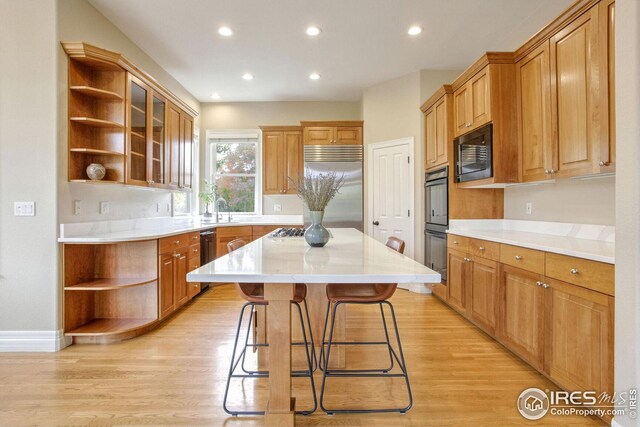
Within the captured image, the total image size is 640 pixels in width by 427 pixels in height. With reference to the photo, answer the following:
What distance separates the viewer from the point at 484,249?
2812mm

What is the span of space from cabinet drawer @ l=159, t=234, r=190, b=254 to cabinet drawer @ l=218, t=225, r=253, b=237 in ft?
3.84

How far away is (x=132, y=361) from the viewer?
241 centimetres

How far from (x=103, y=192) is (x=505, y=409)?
11.8 feet

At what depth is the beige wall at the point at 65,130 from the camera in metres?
2.62

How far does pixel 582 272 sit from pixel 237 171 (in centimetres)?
517

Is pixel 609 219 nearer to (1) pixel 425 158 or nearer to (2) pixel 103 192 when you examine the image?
(1) pixel 425 158

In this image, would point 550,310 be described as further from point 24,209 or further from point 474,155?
point 24,209

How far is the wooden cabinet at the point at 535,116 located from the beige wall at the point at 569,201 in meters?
0.25

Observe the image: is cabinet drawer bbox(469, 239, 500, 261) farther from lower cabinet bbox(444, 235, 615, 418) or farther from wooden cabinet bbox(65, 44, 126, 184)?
wooden cabinet bbox(65, 44, 126, 184)

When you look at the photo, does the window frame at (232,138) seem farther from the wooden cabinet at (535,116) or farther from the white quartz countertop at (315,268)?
the wooden cabinet at (535,116)

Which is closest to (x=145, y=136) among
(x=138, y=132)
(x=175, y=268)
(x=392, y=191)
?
(x=138, y=132)

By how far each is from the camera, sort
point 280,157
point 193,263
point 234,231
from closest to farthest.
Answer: point 193,263
point 234,231
point 280,157

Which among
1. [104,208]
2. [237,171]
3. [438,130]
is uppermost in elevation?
[438,130]

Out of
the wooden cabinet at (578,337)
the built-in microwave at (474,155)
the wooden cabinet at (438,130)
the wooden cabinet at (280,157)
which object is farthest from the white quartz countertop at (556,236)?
the wooden cabinet at (280,157)
